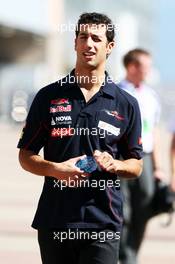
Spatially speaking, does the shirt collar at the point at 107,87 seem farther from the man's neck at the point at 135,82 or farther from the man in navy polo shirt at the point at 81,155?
the man's neck at the point at 135,82

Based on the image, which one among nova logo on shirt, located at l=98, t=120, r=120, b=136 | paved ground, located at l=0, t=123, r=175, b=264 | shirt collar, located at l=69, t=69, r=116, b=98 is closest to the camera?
nova logo on shirt, located at l=98, t=120, r=120, b=136

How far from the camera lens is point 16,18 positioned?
47.3m

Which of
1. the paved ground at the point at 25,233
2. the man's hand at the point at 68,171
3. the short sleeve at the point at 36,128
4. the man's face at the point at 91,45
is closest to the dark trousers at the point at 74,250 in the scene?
the man's hand at the point at 68,171

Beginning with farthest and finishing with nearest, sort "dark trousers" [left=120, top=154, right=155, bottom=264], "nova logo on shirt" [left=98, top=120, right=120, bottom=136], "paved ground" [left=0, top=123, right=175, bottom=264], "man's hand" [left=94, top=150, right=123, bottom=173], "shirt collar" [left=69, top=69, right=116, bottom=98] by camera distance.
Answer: "paved ground" [left=0, top=123, right=175, bottom=264]
"dark trousers" [left=120, top=154, right=155, bottom=264]
"shirt collar" [left=69, top=69, right=116, bottom=98]
"nova logo on shirt" [left=98, top=120, right=120, bottom=136]
"man's hand" [left=94, top=150, right=123, bottom=173]

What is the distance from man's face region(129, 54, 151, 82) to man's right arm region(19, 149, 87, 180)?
3.04m

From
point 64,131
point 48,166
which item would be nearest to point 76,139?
point 64,131

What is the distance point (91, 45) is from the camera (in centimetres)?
437

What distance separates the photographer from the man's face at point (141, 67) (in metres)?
7.39

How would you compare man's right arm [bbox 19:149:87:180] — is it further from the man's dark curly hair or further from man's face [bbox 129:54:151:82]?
man's face [bbox 129:54:151:82]

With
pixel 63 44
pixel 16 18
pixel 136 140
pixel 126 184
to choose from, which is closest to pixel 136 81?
pixel 126 184

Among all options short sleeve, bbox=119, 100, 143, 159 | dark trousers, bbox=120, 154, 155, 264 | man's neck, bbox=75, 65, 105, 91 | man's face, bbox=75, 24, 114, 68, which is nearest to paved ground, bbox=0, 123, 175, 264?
dark trousers, bbox=120, 154, 155, 264

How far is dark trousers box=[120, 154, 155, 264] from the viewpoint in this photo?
7.38 meters

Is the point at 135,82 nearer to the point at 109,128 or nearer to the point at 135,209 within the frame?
the point at 135,209

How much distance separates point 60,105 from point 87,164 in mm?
299
